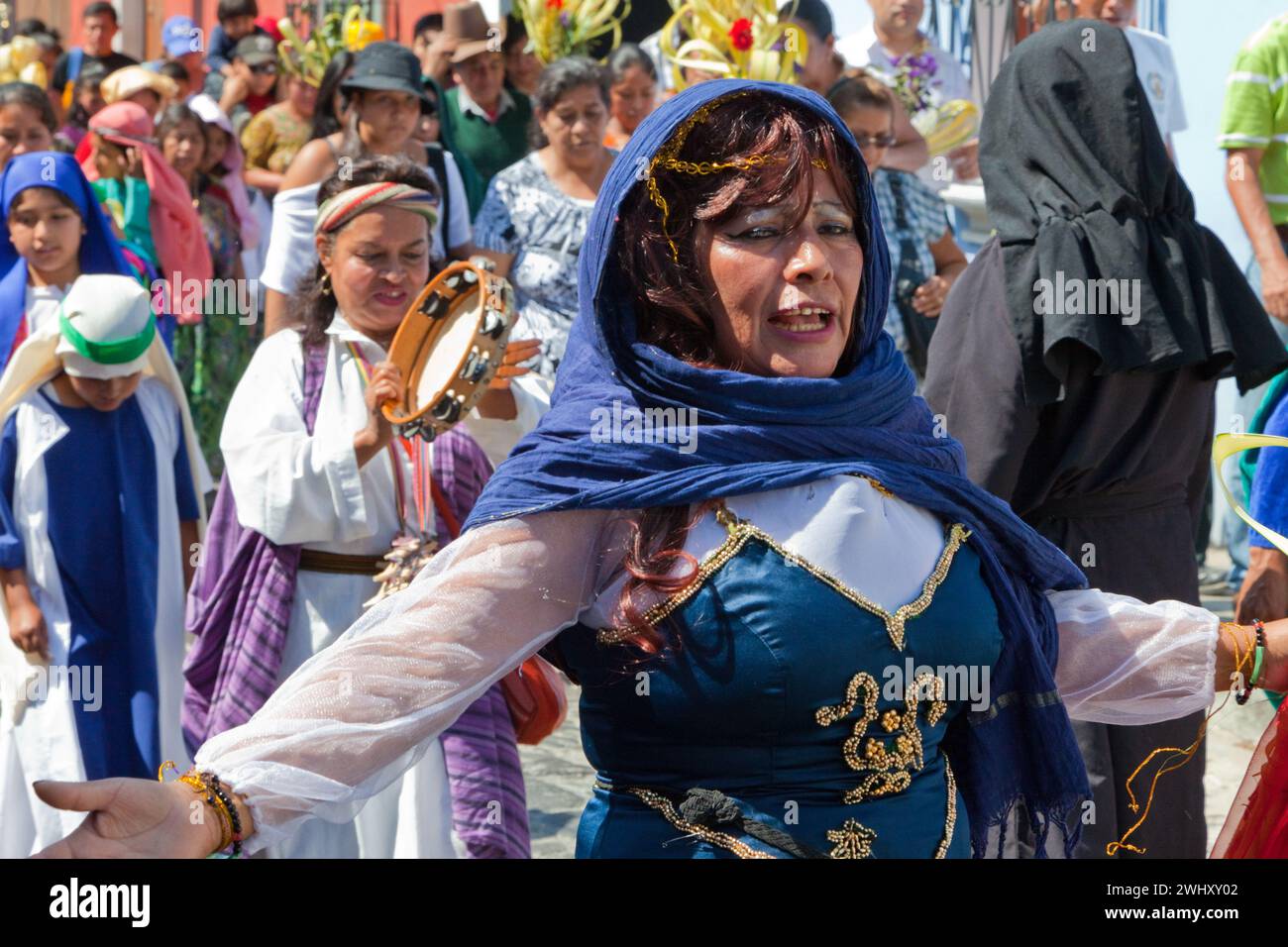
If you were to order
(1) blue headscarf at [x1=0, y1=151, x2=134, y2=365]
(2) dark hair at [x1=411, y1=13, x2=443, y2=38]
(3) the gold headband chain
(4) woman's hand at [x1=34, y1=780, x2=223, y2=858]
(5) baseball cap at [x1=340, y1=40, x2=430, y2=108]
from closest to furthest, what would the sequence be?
(4) woman's hand at [x1=34, y1=780, x2=223, y2=858] < (3) the gold headband chain < (1) blue headscarf at [x1=0, y1=151, x2=134, y2=365] < (5) baseball cap at [x1=340, y1=40, x2=430, y2=108] < (2) dark hair at [x1=411, y1=13, x2=443, y2=38]

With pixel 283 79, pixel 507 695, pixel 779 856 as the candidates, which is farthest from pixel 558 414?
pixel 283 79

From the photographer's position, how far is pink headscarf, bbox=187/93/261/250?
997cm

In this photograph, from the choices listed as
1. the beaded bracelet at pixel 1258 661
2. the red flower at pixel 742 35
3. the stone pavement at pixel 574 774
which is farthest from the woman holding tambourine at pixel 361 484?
the red flower at pixel 742 35

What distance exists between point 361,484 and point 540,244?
2.98 metres

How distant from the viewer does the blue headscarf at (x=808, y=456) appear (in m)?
2.62

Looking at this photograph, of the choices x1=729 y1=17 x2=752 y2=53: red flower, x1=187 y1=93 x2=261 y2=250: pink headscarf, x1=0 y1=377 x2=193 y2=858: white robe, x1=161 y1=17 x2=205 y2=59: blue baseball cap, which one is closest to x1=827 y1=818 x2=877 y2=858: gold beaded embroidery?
x1=0 y1=377 x2=193 y2=858: white robe

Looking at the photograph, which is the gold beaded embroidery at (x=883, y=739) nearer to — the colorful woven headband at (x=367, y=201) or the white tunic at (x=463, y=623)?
the white tunic at (x=463, y=623)

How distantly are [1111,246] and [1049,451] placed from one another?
0.47m

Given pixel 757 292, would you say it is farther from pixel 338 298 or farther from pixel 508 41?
pixel 508 41

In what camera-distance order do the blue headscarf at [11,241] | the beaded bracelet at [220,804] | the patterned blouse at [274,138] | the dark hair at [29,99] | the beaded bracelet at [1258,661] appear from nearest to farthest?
the beaded bracelet at [220,804] < the beaded bracelet at [1258,661] < the blue headscarf at [11,241] < the dark hair at [29,99] < the patterned blouse at [274,138]

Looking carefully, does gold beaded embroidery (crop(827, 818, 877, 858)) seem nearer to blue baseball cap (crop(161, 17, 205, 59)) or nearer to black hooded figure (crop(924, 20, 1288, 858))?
black hooded figure (crop(924, 20, 1288, 858))

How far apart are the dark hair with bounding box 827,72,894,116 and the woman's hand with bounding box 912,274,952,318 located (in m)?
0.70

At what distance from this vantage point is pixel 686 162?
269 centimetres

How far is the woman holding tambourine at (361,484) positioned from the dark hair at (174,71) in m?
6.80
